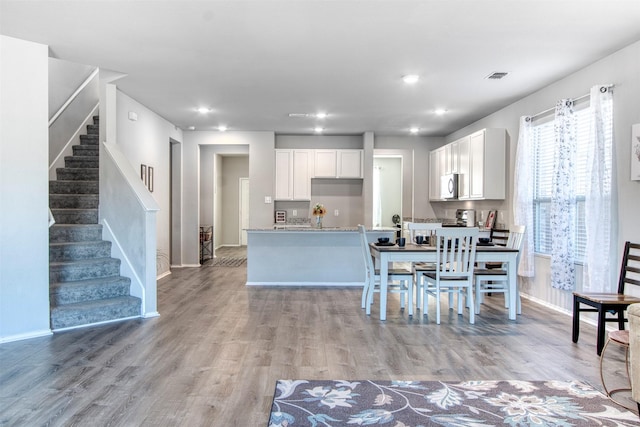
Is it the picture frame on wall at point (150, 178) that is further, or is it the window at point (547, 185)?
the picture frame on wall at point (150, 178)

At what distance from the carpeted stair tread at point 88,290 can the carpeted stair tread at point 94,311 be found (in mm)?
57

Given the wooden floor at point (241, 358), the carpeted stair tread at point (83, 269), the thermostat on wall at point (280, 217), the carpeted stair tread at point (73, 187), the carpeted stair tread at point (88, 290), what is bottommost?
the wooden floor at point (241, 358)

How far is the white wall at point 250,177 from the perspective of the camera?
25.6 ft

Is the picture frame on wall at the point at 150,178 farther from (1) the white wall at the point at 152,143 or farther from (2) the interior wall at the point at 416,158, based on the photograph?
(2) the interior wall at the point at 416,158

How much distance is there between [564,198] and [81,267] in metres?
5.30

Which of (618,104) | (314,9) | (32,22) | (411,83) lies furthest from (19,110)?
(618,104)

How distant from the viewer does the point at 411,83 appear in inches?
187

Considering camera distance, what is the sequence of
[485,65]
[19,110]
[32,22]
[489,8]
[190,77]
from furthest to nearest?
[190,77] → [485,65] → [19,110] → [32,22] → [489,8]

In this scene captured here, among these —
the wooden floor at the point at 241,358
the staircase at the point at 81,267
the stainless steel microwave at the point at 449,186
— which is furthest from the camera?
the stainless steel microwave at the point at 449,186

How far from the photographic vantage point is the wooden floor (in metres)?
2.36

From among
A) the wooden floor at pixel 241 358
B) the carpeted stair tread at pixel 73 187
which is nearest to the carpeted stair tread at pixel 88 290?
the wooden floor at pixel 241 358

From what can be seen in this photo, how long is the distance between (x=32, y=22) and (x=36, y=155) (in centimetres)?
113

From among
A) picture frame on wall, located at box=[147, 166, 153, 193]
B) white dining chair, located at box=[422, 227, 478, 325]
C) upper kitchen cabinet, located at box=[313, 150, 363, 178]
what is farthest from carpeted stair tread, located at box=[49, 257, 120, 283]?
upper kitchen cabinet, located at box=[313, 150, 363, 178]

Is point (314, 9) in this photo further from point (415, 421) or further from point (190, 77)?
point (415, 421)
